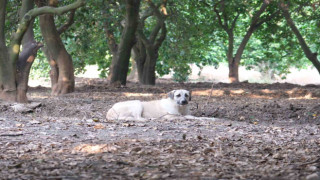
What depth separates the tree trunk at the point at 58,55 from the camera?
16.1 meters

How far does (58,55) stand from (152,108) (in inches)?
255

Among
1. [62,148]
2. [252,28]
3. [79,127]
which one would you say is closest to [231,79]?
[252,28]

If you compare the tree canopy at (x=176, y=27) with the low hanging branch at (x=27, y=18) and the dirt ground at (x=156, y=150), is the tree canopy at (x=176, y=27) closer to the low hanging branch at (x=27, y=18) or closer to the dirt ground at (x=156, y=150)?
A: the low hanging branch at (x=27, y=18)

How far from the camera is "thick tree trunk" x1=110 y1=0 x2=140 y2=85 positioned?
18.9 meters

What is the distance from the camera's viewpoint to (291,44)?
2584 centimetres

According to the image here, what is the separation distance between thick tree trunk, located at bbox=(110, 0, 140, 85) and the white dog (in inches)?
344

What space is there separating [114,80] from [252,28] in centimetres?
783

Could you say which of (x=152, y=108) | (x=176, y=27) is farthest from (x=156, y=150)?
(x=176, y=27)

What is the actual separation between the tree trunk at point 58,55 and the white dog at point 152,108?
20.7 feet

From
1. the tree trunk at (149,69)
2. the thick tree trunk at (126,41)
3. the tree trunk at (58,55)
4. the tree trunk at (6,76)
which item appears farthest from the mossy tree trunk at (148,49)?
the tree trunk at (6,76)

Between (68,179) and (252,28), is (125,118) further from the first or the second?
(252,28)

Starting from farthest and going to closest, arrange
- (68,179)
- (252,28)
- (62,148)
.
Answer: (252,28), (62,148), (68,179)

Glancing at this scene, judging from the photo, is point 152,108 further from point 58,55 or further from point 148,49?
point 148,49

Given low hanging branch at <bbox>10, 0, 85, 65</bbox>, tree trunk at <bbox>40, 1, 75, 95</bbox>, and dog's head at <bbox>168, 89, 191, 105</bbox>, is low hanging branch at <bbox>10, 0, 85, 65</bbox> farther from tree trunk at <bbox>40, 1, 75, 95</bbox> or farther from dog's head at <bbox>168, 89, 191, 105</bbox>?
tree trunk at <bbox>40, 1, 75, 95</bbox>
